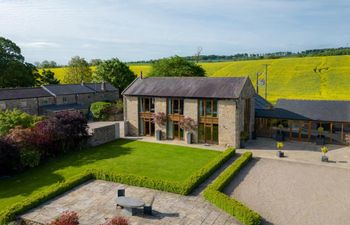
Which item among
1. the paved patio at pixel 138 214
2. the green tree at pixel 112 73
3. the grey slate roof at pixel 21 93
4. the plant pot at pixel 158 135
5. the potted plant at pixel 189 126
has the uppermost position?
the green tree at pixel 112 73

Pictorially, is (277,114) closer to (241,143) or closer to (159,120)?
(241,143)

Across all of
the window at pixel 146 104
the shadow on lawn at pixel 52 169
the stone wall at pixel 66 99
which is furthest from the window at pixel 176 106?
the stone wall at pixel 66 99

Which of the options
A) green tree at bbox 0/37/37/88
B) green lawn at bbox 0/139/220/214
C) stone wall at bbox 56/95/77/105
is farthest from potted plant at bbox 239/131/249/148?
green tree at bbox 0/37/37/88

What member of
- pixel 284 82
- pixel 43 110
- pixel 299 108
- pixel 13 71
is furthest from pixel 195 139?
pixel 284 82

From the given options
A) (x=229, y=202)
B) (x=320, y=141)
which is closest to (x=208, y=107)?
(x=320, y=141)

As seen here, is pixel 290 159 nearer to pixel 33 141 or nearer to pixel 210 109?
pixel 210 109

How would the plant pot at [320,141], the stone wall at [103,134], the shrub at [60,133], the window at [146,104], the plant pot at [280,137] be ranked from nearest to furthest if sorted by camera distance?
1. the shrub at [60,133]
2. the plant pot at [320,141]
3. the stone wall at [103,134]
4. the plant pot at [280,137]
5. the window at [146,104]

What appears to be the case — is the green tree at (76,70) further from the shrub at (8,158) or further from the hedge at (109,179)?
the hedge at (109,179)
